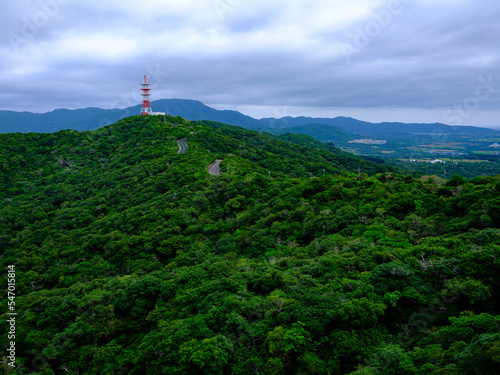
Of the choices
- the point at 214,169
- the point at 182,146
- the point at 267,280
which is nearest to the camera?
the point at 267,280

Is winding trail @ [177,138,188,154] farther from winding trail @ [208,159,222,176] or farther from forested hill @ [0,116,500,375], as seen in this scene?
forested hill @ [0,116,500,375]

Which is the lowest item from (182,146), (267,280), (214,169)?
(267,280)

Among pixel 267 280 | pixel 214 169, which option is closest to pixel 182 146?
pixel 214 169

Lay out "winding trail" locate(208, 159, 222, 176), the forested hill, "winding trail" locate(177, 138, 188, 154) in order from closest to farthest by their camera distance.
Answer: the forested hill → "winding trail" locate(208, 159, 222, 176) → "winding trail" locate(177, 138, 188, 154)

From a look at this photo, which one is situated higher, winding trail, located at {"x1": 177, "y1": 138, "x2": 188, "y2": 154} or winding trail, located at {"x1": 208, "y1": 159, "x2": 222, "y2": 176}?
winding trail, located at {"x1": 177, "y1": 138, "x2": 188, "y2": 154}

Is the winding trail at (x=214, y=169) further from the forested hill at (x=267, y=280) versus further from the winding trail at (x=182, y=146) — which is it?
the winding trail at (x=182, y=146)

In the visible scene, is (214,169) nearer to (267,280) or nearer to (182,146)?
(182,146)

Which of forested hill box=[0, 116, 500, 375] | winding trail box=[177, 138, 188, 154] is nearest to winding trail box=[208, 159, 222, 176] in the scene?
forested hill box=[0, 116, 500, 375]

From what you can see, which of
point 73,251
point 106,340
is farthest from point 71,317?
point 73,251
